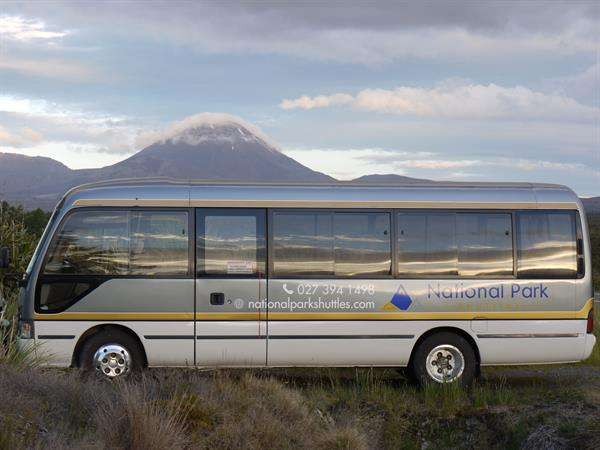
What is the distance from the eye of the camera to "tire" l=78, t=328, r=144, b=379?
31.6 feet

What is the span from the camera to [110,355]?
967cm

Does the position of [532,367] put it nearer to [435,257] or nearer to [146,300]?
[435,257]

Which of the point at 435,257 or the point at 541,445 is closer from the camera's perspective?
the point at 541,445

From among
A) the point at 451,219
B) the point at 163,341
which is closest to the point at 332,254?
the point at 451,219

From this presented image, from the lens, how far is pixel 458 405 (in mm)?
9047

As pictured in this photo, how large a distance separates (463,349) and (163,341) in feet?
11.7

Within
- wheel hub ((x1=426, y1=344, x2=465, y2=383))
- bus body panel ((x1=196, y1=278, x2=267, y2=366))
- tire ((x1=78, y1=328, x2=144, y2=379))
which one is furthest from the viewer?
wheel hub ((x1=426, y1=344, x2=465, y2=383))

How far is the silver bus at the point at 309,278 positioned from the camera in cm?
969

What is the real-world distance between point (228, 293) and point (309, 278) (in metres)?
0.96

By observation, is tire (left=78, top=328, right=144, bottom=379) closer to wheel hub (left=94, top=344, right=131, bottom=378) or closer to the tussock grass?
wheel hub (left=94, top=344, right=131, bottom=378)

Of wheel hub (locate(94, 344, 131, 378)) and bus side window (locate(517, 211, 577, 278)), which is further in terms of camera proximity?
bus side window (locate(517, 211, 577, 278))

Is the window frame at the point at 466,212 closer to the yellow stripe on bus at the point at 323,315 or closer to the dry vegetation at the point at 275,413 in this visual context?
the yellow stripe on bus at the point at 323,315

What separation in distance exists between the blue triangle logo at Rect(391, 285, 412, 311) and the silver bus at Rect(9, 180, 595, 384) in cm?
2

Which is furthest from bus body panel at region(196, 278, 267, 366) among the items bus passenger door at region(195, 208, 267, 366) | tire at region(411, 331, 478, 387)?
tire at region(411, 331, 478, 387)
